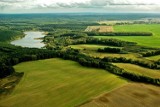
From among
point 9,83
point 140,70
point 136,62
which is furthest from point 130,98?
point 136,62

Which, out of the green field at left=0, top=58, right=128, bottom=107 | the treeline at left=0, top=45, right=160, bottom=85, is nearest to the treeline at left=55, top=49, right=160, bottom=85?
the treeline at left=0, top=45, right=160, bottom=85

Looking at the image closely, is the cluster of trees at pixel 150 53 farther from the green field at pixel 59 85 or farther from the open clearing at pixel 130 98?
the open clearing at pixel 130 98

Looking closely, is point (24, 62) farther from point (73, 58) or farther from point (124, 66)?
point (124, 66)

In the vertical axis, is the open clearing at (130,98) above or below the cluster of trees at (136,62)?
above

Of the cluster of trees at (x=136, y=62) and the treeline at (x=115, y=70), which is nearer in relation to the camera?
the treeline at (x=115, y=70)

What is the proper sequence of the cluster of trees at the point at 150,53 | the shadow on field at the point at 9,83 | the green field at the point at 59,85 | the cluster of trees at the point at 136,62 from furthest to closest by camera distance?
the cluster of trees at the point at 150,53 < the cluster of trees at the point at 136,62 < the shadow on field at the point at 9,83 < the green field at the point at 59,85

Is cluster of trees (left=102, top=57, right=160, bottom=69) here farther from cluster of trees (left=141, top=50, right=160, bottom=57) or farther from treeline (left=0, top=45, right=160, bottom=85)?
cluster of trees (left=141, top=50, right=160, bottom=57)

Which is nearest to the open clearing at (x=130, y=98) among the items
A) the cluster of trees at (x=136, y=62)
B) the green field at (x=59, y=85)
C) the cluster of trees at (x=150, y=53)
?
the green field at (x=59, y=85)

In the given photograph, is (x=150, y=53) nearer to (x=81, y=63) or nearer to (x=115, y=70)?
(x=81, y=63)

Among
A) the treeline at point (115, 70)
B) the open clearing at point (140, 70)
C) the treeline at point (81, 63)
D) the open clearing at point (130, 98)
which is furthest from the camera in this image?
the open clearing at point (140, 70)
